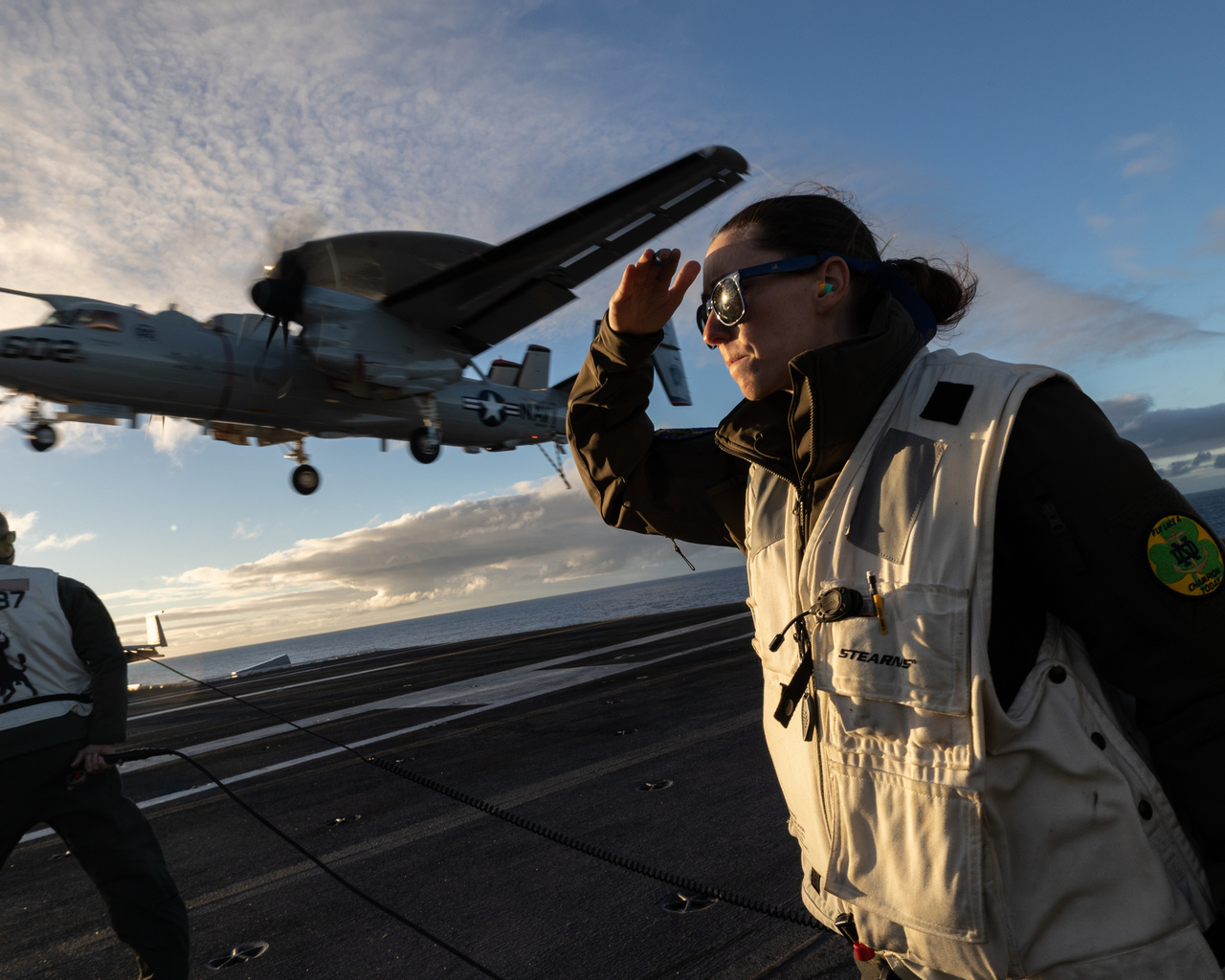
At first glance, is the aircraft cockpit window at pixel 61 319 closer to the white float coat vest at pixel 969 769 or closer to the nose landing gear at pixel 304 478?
the nose landing gear at pixel 304 478

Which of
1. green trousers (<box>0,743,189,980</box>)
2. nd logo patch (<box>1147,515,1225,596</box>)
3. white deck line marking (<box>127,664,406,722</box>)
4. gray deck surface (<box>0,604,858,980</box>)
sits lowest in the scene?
white deck line marking (<box>127,664,406,722</box>)

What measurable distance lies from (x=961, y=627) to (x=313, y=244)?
18.2 m

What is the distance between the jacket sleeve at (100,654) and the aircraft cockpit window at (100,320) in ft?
43.8

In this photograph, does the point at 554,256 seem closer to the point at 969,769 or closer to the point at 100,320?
the point at 100,320

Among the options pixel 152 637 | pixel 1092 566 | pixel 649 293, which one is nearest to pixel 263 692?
pixel 152 637

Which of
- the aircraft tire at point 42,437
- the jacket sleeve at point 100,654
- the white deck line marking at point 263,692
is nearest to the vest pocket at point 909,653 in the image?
the jacket sleeve at point 100,654

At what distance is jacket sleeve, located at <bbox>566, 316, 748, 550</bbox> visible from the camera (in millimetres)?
1833

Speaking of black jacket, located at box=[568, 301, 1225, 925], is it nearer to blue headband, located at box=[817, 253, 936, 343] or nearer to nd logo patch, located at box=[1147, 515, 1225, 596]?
nd logo patch, located at box=[1147, 515, 1225, 596]

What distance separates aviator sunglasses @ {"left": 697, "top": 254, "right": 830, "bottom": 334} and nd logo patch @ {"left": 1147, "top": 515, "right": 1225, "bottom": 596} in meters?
0.81

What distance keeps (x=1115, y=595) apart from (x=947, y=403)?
0.39 metres

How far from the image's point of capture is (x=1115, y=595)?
1.06 metres

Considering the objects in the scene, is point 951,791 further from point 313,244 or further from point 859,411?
point 313,244

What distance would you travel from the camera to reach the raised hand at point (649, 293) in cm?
164

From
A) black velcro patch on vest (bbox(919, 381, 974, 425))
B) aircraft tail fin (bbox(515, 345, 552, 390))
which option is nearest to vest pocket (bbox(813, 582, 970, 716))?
black velcro patch on vest (bbox(919, 381, 974, 425))
